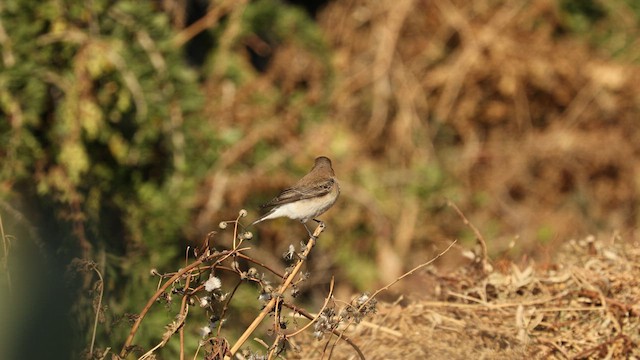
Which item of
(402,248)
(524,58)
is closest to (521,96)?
(524,58)

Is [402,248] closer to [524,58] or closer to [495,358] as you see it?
[524,58]

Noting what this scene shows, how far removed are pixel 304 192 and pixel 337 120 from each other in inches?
140

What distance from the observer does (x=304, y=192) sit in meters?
4.82

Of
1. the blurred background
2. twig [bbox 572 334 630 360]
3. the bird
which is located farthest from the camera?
the blurred background

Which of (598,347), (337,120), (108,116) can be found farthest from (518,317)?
(337,120)

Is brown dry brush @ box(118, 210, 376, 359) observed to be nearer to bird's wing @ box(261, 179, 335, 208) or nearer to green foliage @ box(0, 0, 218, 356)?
bird's wing @ box(261, 179, 335, 208)

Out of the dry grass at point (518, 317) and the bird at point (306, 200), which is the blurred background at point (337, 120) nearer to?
the bird at point (306, 200)

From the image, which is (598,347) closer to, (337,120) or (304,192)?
(304,192)

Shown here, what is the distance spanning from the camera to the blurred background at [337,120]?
6.34 metres

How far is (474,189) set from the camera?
889cm

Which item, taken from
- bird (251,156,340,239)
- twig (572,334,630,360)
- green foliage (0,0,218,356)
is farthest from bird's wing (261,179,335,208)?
twig (572,334,630,360)

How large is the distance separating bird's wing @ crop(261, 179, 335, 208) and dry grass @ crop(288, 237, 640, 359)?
0.63m

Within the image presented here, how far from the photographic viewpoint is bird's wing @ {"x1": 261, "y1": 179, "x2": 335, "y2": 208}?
4.77 metres

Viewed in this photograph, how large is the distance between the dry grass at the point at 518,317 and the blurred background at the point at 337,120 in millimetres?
938
